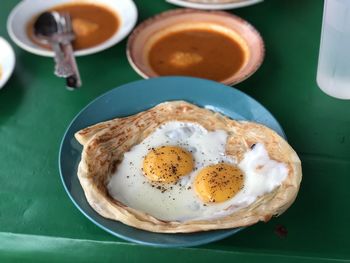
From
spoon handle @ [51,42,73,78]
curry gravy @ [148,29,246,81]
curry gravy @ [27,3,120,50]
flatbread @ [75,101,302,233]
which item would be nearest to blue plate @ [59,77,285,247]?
flatbread @ [75,101,302,233]

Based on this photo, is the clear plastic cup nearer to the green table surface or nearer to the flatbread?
the green table surface

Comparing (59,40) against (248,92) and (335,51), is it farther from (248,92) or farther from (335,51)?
(335,51)

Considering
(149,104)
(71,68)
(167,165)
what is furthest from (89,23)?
(167,165)

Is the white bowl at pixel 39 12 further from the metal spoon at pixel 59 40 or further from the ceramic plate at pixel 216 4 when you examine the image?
the ceramic plate at pixel 216 4

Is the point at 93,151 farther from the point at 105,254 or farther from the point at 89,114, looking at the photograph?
the point at 105,254

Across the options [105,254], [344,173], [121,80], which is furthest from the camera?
[121,80]

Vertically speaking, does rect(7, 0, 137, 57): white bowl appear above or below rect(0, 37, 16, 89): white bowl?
above

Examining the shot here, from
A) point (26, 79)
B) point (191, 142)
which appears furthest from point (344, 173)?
point (26, 79)
